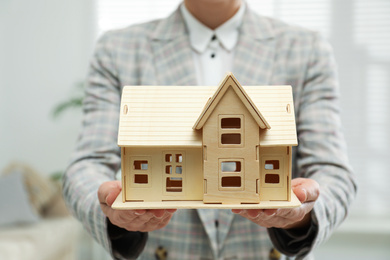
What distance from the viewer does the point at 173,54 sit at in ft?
4.12

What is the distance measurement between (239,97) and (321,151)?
0.40 meters

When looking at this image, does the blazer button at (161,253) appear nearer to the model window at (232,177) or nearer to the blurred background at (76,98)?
the model window at (232,177)

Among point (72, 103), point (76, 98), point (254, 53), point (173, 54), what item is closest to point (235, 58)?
point (254, 53)

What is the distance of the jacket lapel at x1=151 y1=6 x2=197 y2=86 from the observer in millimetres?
1229

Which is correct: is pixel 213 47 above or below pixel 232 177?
above

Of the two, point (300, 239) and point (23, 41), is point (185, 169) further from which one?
point (23, 41)

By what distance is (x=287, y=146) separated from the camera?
2.82 ft

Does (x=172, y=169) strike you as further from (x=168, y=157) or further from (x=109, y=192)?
(x=109, y=192)

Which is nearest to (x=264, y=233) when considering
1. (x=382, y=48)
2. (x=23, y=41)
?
(x=382, y=48)

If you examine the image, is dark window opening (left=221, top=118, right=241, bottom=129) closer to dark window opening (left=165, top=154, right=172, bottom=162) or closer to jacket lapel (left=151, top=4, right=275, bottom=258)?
dark window opening (left=165, top=154, right=172, bottom=162)

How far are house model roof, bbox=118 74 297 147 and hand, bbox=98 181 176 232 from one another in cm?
12

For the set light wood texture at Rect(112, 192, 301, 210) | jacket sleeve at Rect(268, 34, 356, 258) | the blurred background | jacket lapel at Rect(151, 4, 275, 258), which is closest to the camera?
light wood texture at Rect(112, 192, 301, 210)

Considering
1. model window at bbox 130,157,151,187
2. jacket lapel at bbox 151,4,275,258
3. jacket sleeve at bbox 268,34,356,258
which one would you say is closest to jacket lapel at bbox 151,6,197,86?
jacket lapel at bbox 151,4,275,258

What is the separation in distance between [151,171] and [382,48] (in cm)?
252
